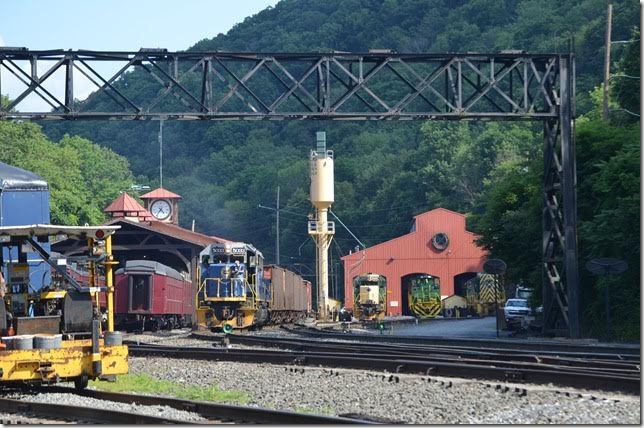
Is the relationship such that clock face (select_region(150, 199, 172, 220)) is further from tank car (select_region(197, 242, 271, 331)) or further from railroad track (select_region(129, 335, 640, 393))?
railroad track (select_region(129, 335, 640, 393))

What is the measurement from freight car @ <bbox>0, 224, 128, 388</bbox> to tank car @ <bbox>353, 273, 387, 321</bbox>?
5316 centimetres

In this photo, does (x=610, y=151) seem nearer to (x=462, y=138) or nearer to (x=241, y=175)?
(x=462, y=138)

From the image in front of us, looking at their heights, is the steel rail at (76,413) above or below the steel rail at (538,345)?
above

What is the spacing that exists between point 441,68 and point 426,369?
14.6 metres

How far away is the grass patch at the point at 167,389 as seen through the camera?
1594cm

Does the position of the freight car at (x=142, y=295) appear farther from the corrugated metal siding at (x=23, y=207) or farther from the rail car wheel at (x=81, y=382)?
the rail car wheel at (x=81, y=382)

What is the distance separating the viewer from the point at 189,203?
13988 centimetres

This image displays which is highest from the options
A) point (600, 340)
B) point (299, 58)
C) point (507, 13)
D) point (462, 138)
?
point (507, 13)

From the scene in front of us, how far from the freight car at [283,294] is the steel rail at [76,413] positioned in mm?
30306

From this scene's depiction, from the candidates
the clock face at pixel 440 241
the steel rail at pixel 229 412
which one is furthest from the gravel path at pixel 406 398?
the clock face at pixel 440 241

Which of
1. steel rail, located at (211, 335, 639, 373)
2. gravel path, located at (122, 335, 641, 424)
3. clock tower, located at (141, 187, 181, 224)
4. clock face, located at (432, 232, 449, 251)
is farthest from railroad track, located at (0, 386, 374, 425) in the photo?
clock tower, located at (141, 187, 181, 224)

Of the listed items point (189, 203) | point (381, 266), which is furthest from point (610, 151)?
point (189, 203)

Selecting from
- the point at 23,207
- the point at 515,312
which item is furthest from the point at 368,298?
the point at 23,207

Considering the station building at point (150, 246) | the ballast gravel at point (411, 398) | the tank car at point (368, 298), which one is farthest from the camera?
the tank car at point (368, 298)
